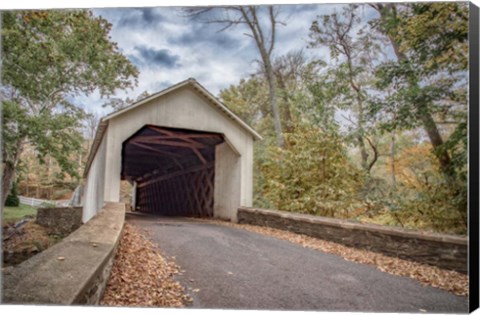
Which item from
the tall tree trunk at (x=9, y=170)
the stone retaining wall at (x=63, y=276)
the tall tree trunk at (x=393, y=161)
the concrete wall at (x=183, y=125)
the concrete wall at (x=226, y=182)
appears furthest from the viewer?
the concrete wall at (x=226, y=182)

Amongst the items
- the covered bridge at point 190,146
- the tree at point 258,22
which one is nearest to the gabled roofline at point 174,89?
the covered bridge at point 190,146

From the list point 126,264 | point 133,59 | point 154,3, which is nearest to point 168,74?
point 133,59

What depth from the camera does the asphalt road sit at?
303 cm

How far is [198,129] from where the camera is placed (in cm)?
798

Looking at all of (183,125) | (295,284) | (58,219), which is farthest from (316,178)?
(58,219)

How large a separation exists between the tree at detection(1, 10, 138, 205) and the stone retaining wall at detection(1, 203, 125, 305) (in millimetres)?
4035

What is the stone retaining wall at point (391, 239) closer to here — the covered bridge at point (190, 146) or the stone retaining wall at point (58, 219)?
the covered bridge at point (190, 146)

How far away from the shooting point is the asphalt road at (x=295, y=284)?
9.93 ft

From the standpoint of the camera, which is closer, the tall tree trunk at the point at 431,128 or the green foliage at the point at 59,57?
the tall tree trunk at the point at 431,128

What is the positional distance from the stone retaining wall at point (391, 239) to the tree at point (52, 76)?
4989mm

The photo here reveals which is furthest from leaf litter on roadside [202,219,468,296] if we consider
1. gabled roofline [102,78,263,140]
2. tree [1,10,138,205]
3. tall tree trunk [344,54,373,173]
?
tree [1,10,138,205]

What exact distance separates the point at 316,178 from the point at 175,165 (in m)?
7.04

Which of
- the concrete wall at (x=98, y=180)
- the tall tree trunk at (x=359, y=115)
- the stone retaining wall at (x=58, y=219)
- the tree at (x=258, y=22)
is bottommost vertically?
the stone retaining wall at (x=58, y=219)

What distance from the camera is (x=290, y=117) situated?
13438 millimetres
